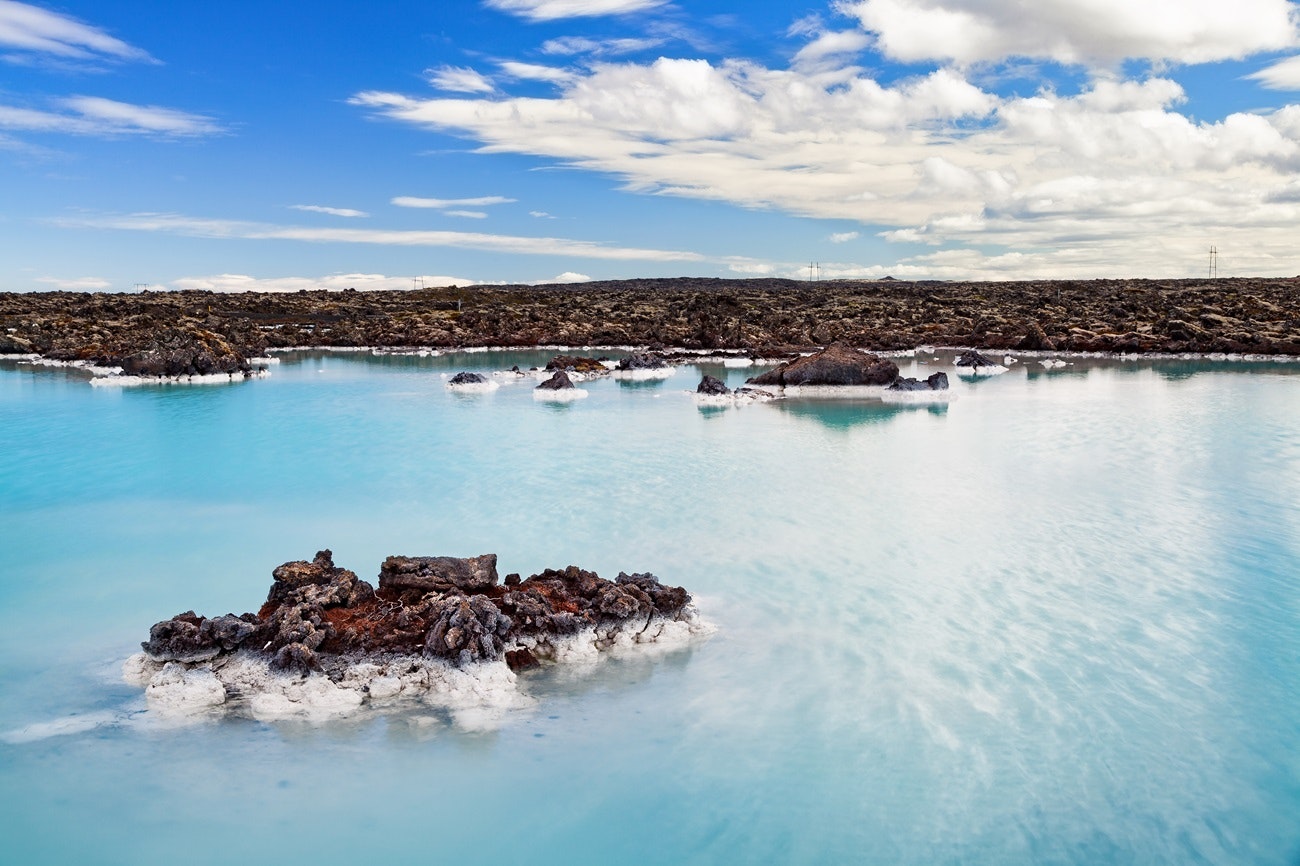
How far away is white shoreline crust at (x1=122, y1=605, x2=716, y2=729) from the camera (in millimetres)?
7391

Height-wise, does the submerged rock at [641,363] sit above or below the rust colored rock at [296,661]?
above

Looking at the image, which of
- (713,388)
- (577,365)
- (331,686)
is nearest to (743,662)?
(331,686)

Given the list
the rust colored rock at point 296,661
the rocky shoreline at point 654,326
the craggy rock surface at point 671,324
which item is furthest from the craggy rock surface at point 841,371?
the rust colored rock at point 296,661

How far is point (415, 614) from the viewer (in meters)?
8.42

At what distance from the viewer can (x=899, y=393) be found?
29547mm

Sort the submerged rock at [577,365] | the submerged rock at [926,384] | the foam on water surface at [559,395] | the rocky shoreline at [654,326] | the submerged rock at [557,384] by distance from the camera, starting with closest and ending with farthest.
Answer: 1. the submerged rock at [926,384]
2. the foam on water surface at [559,395]
3. the submerged rock at [557,384]
4. the submerged rock at [577,365]
5. the rocky shoreline at [654,326]

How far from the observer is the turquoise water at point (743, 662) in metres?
6.06

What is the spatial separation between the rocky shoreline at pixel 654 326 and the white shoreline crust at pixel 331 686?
35.3 metres

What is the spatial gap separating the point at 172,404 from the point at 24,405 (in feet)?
14.7

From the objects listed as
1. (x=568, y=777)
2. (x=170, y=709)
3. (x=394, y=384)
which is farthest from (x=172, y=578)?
(x=394, y=384)

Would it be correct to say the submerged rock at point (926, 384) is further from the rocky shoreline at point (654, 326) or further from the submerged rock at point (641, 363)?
the rocky shoreline at point (654, 326)

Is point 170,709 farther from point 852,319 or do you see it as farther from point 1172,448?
point 852,319

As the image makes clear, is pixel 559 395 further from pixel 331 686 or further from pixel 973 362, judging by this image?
pixel 331 686

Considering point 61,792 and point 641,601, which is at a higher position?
point 641,601
